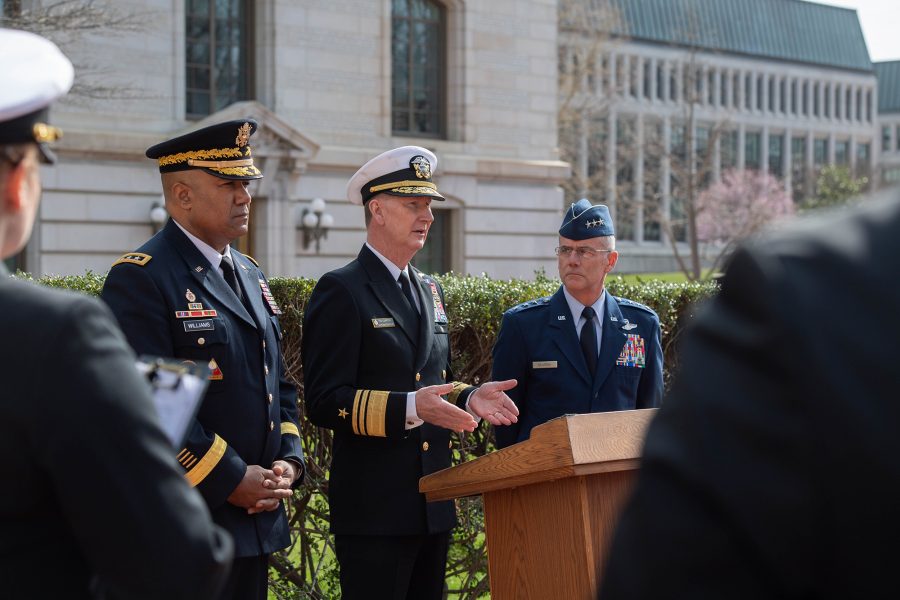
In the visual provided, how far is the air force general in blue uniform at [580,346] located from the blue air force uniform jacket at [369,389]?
46 cm

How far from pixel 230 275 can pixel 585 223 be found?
1.81 metres

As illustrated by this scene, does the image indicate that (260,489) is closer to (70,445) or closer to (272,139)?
(70,445)

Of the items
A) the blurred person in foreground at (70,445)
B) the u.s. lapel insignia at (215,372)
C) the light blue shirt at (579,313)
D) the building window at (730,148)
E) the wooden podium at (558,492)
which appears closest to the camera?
the blurred person in foreground at (70,445)

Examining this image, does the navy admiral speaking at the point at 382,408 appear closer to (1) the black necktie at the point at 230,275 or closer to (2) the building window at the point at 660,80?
(1) the black necktie at the point at 230,275

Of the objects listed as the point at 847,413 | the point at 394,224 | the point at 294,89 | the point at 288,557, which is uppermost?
the point at 294,89

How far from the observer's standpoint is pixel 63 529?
7.18 ft

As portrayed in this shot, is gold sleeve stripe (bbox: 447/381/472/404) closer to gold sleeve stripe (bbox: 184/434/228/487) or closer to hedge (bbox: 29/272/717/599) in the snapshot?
gold sleeve stripe (bbox: 184/434/228/487)

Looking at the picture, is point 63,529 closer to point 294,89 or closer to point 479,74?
point 294,89

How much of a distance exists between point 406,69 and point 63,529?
24.2 meters

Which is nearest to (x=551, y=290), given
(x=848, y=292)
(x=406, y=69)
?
(x=848, y=292)

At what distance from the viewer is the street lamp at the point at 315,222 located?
78.2 ft

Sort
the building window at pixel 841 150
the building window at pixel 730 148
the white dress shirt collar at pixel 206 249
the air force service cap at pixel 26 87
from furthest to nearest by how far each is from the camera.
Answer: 1. the building window at pixel 841 150
2. the building window at pixel 730 148
3. the white dress shirt collar at pixel 206 249
4. the air force service cap at pixel 26 87

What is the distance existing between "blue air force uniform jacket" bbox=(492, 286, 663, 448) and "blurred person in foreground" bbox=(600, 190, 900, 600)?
402cm

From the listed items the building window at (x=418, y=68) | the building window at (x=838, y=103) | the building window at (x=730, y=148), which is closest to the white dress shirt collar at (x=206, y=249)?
the building window at (x=418, y=68)
